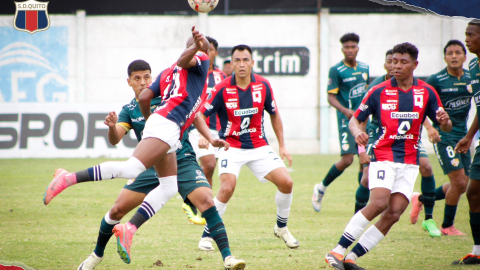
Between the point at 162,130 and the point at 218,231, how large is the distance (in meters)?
1.03

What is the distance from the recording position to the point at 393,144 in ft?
16.5

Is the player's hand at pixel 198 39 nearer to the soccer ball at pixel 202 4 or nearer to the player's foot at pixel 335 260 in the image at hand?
the soccer ball at pixel 202 4

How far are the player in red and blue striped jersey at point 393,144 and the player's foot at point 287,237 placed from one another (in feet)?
3.36

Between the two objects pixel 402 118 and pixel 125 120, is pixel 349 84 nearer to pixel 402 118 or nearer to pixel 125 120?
pixel 402 118

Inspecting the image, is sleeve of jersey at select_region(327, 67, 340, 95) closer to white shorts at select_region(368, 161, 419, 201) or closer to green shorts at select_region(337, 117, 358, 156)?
green shorts at select_region(337, 117, 358, 156)

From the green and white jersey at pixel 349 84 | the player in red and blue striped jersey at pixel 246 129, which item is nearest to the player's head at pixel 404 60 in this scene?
the player in red and blue striped jersey at pixel 246 129

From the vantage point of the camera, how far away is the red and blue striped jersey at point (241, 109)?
6055mm

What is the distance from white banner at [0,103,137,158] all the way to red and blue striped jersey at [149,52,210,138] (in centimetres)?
1102

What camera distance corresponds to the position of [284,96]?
765 inches

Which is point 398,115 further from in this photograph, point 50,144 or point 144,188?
point 50,144

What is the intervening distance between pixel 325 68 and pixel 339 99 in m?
10.9

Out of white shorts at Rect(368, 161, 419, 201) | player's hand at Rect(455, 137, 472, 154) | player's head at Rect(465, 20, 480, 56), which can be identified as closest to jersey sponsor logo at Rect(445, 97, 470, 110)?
player's hand at Rect(455, 137, 472, 154)

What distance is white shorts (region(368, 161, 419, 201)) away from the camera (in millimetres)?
4859

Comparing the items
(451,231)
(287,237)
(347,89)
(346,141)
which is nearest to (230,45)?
(347,89)
